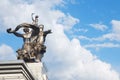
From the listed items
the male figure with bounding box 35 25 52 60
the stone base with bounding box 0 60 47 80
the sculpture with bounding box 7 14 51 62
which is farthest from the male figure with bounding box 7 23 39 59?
the stone base with bounding box 0 60 47 80

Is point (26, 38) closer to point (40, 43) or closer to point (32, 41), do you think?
point (32, 41)

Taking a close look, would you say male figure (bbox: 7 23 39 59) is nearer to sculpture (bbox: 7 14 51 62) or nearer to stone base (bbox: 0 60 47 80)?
sculpture (bbox: 7 14 51 62)

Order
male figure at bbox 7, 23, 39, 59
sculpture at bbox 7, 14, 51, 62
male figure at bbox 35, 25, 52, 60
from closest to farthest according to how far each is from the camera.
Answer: male figure at bbox 7, 23, 39, 59, sculpture at bbox 7, 14, 51, 62, male figure at bbox 35, 25, 52, 60

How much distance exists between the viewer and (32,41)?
218ft

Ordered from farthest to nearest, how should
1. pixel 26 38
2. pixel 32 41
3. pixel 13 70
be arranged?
pixel 32 41 → pixel 26 38 → pixel 13 70

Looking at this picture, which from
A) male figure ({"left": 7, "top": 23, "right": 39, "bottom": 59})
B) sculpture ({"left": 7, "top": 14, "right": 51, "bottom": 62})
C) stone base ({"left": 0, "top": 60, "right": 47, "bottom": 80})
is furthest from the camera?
sculpture ({"left": 7, "top": 14, "right": 51, "bottom": 62})

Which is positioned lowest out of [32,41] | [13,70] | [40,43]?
[13,70]

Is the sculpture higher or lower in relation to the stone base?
higher

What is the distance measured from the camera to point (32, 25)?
66.0m

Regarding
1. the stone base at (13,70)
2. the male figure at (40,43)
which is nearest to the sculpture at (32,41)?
the male figure at (40,43)

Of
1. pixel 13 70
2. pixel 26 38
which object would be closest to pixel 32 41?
pixel 26 38

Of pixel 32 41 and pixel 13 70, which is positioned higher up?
pixel 32 41

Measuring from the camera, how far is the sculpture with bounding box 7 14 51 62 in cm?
6406

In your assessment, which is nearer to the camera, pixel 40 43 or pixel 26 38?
pixel 26 38
